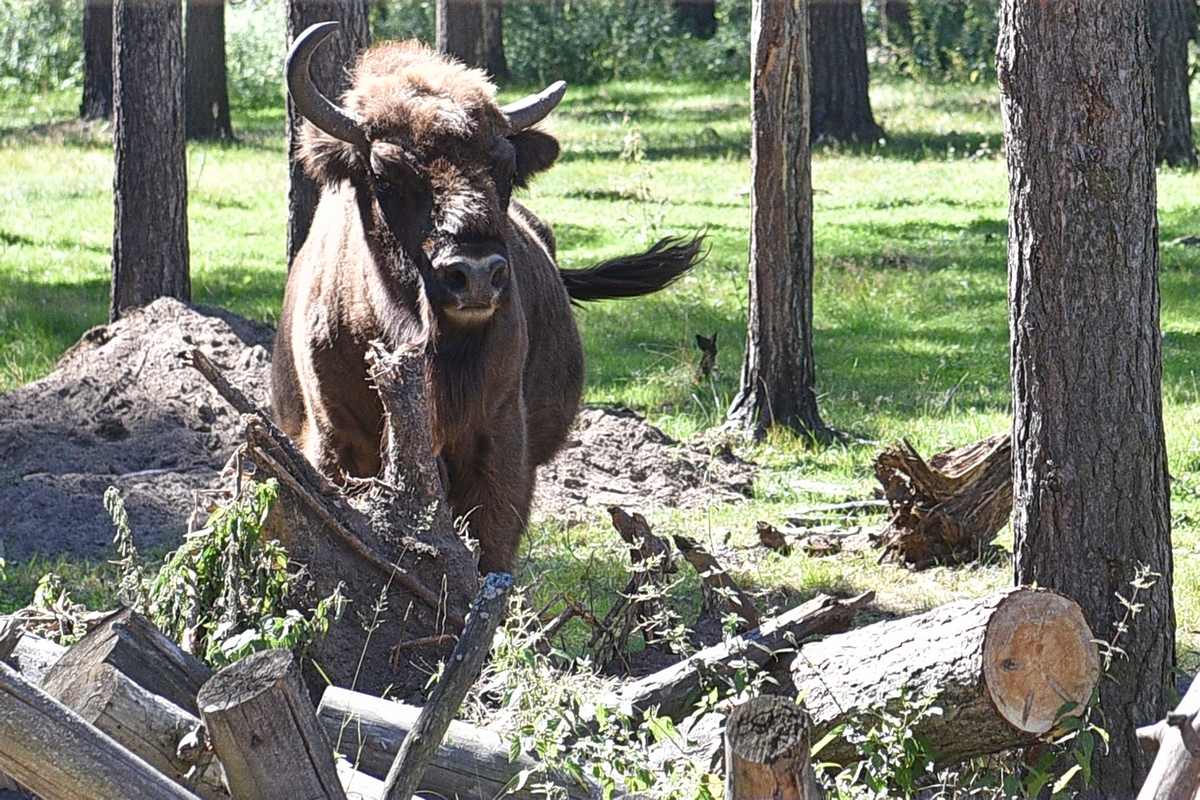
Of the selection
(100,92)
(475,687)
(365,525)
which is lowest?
(475,687)

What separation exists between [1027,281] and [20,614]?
11.5 feet

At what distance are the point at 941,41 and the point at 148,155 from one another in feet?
76.0

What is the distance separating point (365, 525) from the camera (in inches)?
207

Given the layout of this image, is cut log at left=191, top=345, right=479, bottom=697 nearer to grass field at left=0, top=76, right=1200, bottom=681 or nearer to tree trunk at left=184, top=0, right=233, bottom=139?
grass field at left=0, top=76, right=1200, bottom=681

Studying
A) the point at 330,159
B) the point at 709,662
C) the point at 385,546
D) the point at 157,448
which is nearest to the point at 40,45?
the point at 157,448

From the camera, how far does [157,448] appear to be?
941 centimetres

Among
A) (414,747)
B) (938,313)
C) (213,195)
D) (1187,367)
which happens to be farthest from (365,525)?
(213,195)

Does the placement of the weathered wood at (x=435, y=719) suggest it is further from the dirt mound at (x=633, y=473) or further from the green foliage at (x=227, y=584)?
the dirt mound at (x=633, y=473)

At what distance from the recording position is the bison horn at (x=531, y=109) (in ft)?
21.7

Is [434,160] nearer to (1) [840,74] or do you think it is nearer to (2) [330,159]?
(2) [330,159]

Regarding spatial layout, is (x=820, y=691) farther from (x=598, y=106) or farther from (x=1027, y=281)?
(x=598, y=106)

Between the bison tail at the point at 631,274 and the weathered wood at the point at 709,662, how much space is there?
4.75 m

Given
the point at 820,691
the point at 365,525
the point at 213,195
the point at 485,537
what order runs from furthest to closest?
the point at 213,195 < the point at 485,537 < the point at 365,525 < the point at 820,691

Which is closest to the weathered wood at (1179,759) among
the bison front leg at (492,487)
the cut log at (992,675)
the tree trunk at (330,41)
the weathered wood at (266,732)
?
the cut log at (992,675)
